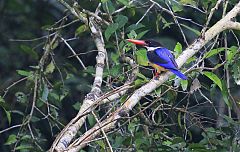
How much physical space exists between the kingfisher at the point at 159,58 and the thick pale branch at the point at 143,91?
0.04 m

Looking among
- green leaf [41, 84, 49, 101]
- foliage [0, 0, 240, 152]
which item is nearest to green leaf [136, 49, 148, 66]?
foliage [0, 0, 240, 152]

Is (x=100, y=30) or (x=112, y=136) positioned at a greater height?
(x=100, y=30)

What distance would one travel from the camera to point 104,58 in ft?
→ 10.8

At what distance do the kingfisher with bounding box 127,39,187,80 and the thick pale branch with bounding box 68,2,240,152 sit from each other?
0.12 ft

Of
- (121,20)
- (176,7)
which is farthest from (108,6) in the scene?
(176,7)

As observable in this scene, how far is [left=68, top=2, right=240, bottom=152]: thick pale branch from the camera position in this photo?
2627mm

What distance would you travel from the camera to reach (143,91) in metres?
2.85

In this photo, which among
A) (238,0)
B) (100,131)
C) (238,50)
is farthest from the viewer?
(238,0)

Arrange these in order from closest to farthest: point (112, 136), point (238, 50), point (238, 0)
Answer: point (238, 50), point (112, 136), point (238, 0)

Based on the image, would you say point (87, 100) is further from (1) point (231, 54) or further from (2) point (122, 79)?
(1) point (231, 54)

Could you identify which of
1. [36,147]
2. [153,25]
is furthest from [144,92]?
[153,25]

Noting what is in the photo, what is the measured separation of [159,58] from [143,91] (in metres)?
0.57

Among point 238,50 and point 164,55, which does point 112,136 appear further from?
point 238,50

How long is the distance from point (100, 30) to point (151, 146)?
2.15 feet
